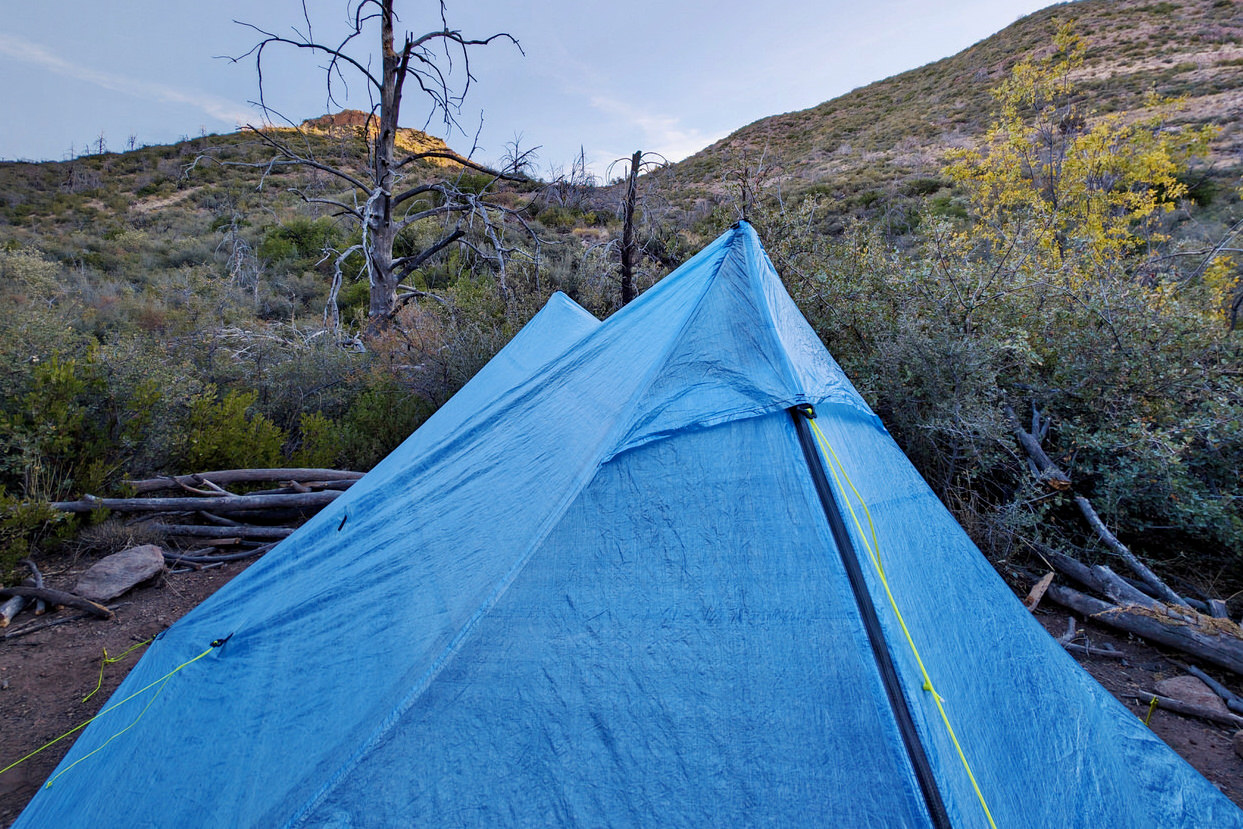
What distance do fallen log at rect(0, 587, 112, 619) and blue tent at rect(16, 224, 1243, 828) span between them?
1.84 meters

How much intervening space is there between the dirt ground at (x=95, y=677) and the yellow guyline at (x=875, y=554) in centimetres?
200

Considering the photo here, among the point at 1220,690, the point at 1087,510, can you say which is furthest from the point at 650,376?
the point at 1087,510

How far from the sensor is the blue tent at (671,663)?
1286 mm

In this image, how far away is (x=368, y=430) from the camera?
6406 millimetres

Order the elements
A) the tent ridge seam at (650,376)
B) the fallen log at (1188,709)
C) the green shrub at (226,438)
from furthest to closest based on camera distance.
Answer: the green shrub at (226,438), the fallen log at (1188,709), the tent ridge seam at (650,376)

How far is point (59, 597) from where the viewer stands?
3.57 m

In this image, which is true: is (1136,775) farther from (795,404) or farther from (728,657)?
(795,404)

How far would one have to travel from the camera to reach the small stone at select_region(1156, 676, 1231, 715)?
273cm

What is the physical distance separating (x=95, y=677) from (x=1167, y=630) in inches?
230

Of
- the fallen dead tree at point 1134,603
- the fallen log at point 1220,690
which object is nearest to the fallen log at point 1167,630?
the fallen dead tree at point 1134,603

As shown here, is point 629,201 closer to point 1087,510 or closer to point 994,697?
point 1087,510

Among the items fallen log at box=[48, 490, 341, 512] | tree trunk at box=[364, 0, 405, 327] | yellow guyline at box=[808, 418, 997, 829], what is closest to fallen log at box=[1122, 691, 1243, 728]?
yellow guyline at box=[808, 418, 997, 829]

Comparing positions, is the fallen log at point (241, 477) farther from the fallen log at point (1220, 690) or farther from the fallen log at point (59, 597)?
the fallen log at point (1220, 690)

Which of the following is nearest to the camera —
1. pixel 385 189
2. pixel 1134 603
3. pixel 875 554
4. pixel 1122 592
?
pixel 875 554
